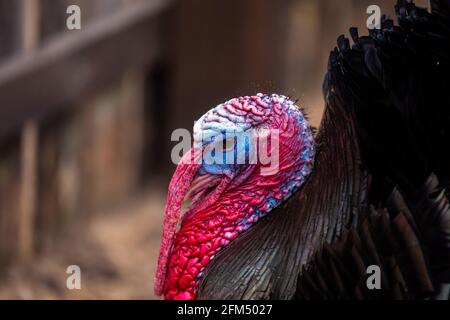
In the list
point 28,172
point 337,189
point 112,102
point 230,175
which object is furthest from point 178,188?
point 112,102

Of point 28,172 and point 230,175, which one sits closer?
point 230,175

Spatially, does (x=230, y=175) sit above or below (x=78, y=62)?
below

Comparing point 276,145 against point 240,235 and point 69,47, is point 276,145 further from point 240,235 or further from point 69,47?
point 69,47

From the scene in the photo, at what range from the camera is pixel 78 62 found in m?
5.12

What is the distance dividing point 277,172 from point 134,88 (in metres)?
3.17

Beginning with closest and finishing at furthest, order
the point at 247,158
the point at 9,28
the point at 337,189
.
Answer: the point at 337,189, the point at 247,158, the point at 9,28

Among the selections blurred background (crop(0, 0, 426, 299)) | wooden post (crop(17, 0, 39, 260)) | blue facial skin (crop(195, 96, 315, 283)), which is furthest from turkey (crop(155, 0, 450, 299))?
wooden post (crop(17, 0, 39, 260))

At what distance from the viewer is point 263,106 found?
107 inches

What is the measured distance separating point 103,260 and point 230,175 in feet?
8.47

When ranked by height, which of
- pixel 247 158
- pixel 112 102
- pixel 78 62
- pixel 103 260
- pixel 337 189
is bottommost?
pixel 103 260

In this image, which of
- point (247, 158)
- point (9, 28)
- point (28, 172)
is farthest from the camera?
point (28, 172)

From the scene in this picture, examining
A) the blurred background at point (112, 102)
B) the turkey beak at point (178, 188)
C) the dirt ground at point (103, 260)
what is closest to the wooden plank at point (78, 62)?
the blurred background at point (112, 102)

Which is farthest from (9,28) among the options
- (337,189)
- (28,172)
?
(337,189)

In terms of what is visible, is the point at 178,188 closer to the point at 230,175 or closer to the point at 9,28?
the point at 230,175
